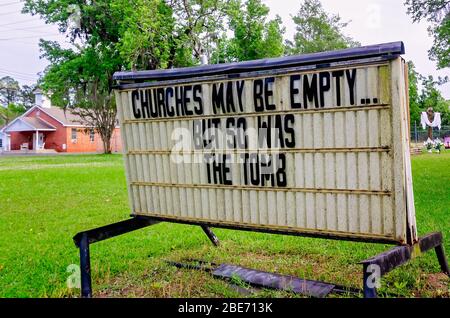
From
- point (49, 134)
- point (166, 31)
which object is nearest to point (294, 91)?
point (166, 31)

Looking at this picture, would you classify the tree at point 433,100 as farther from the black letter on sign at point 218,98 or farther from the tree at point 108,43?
the black letter on sign at point 218,98

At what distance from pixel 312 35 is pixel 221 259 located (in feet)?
158

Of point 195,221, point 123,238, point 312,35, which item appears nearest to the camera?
point 195,221

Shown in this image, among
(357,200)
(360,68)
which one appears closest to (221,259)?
(357,200)

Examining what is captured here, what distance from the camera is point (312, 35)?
4988cm

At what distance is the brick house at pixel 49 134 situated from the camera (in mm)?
47000

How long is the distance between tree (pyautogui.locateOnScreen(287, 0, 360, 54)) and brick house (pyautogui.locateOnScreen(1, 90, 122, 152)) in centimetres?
2243

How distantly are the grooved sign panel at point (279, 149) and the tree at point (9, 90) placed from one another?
239 ft

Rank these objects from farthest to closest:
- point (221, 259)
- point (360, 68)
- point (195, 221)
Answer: point (221, 259) < point (195, 221) < point (360, 68)

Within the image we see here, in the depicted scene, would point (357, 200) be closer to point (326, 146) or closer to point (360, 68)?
point (326, 146)

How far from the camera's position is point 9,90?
70.4m

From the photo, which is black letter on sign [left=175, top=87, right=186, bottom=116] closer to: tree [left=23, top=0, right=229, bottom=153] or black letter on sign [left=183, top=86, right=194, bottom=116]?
black letter on sign [left=183, top=86, right=194, bottom=116]

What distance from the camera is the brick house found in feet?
154
